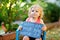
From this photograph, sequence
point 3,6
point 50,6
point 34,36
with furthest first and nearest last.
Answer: point 50,6 → point 3,6 → point 34,36

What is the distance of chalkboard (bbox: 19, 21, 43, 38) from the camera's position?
9.15 feet

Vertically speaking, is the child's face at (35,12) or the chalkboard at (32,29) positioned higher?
the child's face at (35,12)

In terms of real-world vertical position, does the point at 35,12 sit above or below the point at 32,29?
above

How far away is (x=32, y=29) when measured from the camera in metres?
2.82

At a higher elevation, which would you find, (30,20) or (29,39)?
(30,20)

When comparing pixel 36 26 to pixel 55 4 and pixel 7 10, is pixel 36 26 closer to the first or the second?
pixel 7 10

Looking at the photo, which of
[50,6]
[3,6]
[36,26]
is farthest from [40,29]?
[50,6]

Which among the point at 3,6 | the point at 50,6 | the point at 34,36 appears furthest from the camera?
the point at 50,6

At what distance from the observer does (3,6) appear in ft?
12.4

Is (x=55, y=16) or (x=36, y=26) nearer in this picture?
(x=36, y=26)

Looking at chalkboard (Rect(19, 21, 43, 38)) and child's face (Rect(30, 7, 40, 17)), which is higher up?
child's face (Rect(30, 7, 40, 17))

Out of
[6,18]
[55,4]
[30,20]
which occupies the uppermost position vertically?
[55,4]

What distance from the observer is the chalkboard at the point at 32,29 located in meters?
2.79

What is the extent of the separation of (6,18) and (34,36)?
1.29 metres
